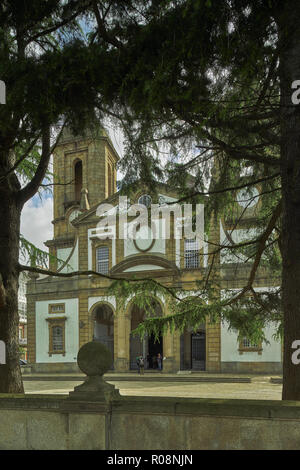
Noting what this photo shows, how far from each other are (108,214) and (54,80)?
94.3 ft

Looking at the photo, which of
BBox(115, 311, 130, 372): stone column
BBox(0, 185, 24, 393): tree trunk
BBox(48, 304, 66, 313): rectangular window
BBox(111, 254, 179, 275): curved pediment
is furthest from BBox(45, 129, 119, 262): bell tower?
BBox(0, 185, 24, 393): tree trunk

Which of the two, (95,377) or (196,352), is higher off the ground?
(95,377)

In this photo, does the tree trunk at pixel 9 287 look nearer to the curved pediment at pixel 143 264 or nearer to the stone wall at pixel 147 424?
Result: the stone wall at pixel 147 424

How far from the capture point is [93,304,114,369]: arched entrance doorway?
113 ft

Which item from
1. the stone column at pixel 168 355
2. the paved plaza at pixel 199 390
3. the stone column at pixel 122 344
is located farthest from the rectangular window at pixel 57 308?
the stone column at pixel 168 355

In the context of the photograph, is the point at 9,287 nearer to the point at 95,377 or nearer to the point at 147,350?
the point at 95,377

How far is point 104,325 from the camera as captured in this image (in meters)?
36.2

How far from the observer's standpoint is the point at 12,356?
7926 mm

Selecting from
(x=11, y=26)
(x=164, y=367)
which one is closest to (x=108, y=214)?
(x=164, y=367)

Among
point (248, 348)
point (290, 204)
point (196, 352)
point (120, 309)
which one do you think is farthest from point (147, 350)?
point (290, 204)

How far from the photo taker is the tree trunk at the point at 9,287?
25.8ft

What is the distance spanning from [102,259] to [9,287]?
2665 centimetres

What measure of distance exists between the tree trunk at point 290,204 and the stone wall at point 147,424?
1557 mm

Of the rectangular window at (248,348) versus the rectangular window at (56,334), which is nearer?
the rectangular window at (248,348)
